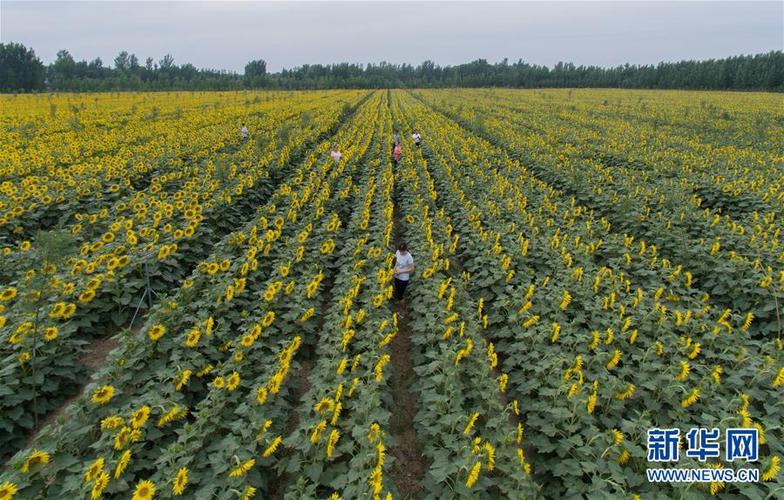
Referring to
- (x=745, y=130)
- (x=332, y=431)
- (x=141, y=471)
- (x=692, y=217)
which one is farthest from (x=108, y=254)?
(x=745, y=130)

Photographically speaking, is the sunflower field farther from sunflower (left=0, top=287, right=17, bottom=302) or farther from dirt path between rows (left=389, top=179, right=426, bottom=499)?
sunflower (left=0, top=287, right=17, bottom=302)

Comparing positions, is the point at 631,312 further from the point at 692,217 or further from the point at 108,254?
the point at 108,254

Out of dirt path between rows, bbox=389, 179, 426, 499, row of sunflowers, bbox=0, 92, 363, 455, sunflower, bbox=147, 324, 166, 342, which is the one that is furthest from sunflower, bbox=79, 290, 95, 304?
dirt path between rows, bbox=389, 179, 426, 499

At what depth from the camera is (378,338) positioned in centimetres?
472

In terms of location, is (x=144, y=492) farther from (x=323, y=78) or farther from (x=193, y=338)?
(x=323, y=78)

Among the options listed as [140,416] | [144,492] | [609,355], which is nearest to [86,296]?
[140,416]

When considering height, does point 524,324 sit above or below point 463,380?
above

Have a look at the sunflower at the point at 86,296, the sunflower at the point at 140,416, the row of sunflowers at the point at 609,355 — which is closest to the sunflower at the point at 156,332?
the sunflower at the point at 140,416

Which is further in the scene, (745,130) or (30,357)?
(745,130)

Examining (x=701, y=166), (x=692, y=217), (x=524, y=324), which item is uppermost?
(x=701, y=166)

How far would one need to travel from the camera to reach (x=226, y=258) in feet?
21.4

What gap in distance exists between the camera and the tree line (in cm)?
6303

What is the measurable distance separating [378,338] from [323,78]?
9907 cm

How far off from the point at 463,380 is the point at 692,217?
6635mm
